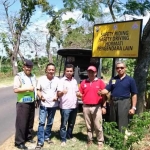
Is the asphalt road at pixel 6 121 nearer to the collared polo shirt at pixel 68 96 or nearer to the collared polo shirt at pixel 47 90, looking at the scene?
the collared polo shirt at pixel 47 90

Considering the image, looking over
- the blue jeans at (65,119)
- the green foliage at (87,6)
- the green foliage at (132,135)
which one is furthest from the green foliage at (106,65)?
the green foliage at (132,135)

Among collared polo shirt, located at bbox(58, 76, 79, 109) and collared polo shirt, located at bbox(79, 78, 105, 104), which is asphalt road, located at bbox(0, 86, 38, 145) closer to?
collared polo shirt, located at bbox(58, 76, 79, 109)

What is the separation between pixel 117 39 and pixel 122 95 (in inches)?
73.9

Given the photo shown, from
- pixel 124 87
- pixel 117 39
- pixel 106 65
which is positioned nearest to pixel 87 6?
pixel 117 39

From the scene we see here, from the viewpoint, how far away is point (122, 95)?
19.3 ft

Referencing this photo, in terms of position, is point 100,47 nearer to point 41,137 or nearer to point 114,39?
point 114,39

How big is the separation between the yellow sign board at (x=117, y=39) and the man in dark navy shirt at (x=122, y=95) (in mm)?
1174

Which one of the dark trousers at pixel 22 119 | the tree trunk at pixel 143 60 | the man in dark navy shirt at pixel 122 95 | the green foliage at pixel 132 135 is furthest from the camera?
the tree trunk at pixel 143 60

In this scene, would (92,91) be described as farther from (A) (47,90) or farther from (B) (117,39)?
(B) (117,39)

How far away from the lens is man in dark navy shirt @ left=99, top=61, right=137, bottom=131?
583 centimetres

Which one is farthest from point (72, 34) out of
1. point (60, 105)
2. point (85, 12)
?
point (60, 105)

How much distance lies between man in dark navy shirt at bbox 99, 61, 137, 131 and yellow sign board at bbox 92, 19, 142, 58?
3.85ft

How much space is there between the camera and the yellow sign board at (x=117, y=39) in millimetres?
6848

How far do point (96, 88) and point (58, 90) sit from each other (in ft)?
2.61
